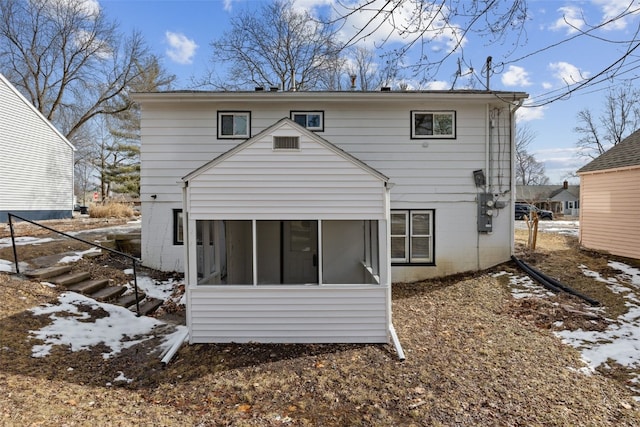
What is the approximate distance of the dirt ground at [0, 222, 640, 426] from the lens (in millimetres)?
3611

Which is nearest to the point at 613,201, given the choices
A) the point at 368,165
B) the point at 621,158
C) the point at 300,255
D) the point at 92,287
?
the point at 621,158

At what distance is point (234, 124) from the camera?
9055 mm

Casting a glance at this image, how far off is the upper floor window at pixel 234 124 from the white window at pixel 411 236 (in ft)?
14.7

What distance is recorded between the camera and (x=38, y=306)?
227 inches

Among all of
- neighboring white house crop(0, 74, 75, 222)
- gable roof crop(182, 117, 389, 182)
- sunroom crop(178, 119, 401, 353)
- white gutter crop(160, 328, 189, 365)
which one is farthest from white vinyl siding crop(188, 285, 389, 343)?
neighboring white house crop(0, 74, 75, 222)

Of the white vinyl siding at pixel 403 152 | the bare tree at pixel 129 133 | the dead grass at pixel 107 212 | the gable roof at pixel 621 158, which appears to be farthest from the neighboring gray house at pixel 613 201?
the bare tree at pixel 129 133

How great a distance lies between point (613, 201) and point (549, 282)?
→ 15.8 feet

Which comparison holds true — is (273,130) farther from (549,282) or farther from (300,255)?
(549,282)

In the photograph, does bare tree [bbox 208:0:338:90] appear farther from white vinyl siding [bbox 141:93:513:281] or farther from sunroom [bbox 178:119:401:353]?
sunroom [bbox 178:119:401:353]

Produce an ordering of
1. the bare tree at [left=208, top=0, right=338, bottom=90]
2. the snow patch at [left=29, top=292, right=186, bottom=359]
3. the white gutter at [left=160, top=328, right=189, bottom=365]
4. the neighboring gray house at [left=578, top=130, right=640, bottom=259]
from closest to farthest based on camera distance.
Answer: the white gutter at [left=160, top=328, right=189, bottom=365] → the snow patch at [left=29, top=292, right=186, bottom=359] → the neighboring gray house at [left=578, top=130, right=640, bottom=259] → the bare tree at [left=208, top=0, right=338, bottom=90]

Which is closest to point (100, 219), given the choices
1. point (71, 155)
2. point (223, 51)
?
point (71, 155)

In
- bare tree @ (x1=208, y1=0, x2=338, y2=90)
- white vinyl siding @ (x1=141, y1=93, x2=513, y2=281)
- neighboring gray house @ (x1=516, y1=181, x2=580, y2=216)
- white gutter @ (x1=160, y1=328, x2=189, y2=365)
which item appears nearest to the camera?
white gutter @ (x1=160, y1=328, x2=189, y2=365)

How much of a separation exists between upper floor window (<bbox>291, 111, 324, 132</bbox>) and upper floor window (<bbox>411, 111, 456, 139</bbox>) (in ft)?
7.94

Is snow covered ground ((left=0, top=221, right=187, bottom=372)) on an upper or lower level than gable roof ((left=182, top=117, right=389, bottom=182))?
lower
